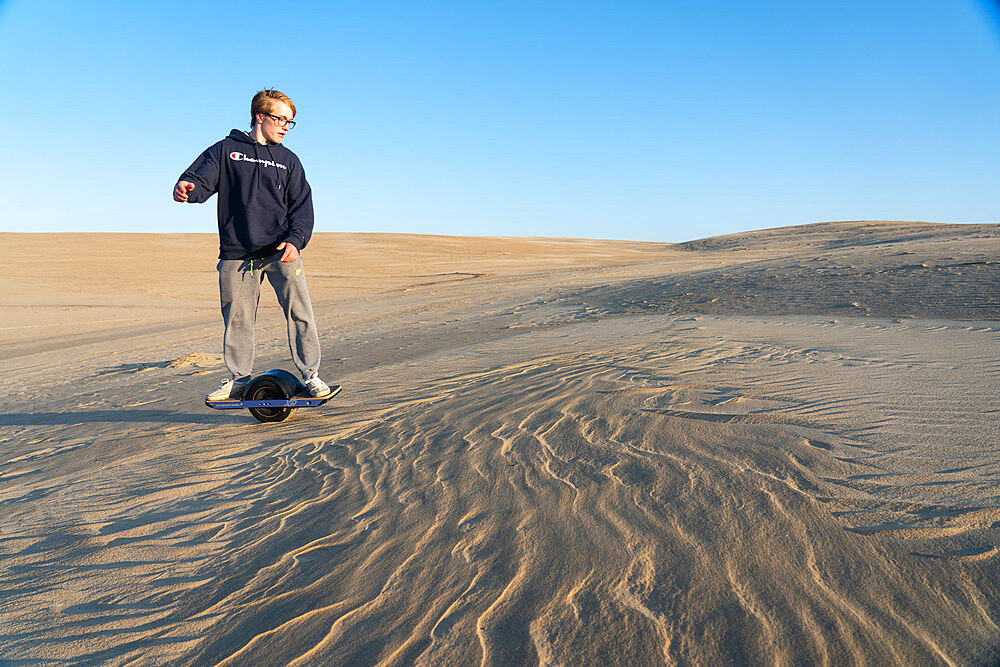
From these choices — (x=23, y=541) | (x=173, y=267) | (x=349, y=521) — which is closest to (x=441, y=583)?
(x=349, y=521)

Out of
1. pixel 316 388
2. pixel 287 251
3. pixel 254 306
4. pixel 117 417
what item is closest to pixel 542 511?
pixel 316 388

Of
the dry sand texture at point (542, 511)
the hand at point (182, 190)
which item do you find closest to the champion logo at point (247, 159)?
the hand at point (182, 190)

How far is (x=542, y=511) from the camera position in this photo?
96.7 inches

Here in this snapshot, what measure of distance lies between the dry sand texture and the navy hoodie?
1.25 meters

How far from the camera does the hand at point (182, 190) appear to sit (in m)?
3.66

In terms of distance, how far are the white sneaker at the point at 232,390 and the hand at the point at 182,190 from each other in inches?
48.7

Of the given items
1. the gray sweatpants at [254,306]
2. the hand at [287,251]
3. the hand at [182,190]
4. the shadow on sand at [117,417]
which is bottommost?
the shadow on sand at [117,417]

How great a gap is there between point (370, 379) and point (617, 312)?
4788 millimetres

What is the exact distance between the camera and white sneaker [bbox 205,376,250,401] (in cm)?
413

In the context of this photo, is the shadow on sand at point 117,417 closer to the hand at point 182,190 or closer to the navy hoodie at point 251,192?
the navy hoodie at point 251,192

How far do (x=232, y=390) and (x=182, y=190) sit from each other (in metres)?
1.35

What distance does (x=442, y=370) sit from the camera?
5.69 meters

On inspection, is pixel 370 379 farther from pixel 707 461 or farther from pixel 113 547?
pixel 707 461

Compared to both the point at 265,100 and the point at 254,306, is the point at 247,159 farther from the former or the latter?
the point at 254,306
